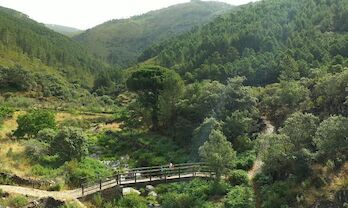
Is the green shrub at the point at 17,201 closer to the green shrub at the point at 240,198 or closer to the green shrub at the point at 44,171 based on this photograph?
the green shrub at the point at 44,171

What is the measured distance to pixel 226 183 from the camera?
35531 mm

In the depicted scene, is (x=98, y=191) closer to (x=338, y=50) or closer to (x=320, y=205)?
(x=320, y=205)

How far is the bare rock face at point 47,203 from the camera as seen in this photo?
29812 millimetres

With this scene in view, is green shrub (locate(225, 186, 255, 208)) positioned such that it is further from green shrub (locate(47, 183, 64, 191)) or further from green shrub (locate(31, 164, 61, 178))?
green shrub (locate(31, 164, 61, 178))

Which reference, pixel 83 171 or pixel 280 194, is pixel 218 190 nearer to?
pixel 280 194

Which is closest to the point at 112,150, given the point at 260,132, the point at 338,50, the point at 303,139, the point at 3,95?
the point at 260,132

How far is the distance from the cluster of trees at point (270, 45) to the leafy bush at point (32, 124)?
3501cm

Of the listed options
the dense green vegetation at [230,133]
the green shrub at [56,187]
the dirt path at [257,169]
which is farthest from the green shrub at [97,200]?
the dirt path at [257,169]

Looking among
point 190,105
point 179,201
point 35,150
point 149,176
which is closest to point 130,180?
point 149,176

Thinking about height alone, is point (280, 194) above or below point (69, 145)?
below

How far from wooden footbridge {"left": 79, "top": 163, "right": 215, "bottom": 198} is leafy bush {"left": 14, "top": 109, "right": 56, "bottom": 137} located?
16.8 metres

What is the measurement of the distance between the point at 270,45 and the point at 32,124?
63.3 m

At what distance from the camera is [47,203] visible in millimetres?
30125

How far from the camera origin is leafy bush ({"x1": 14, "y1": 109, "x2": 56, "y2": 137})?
51.2 m
